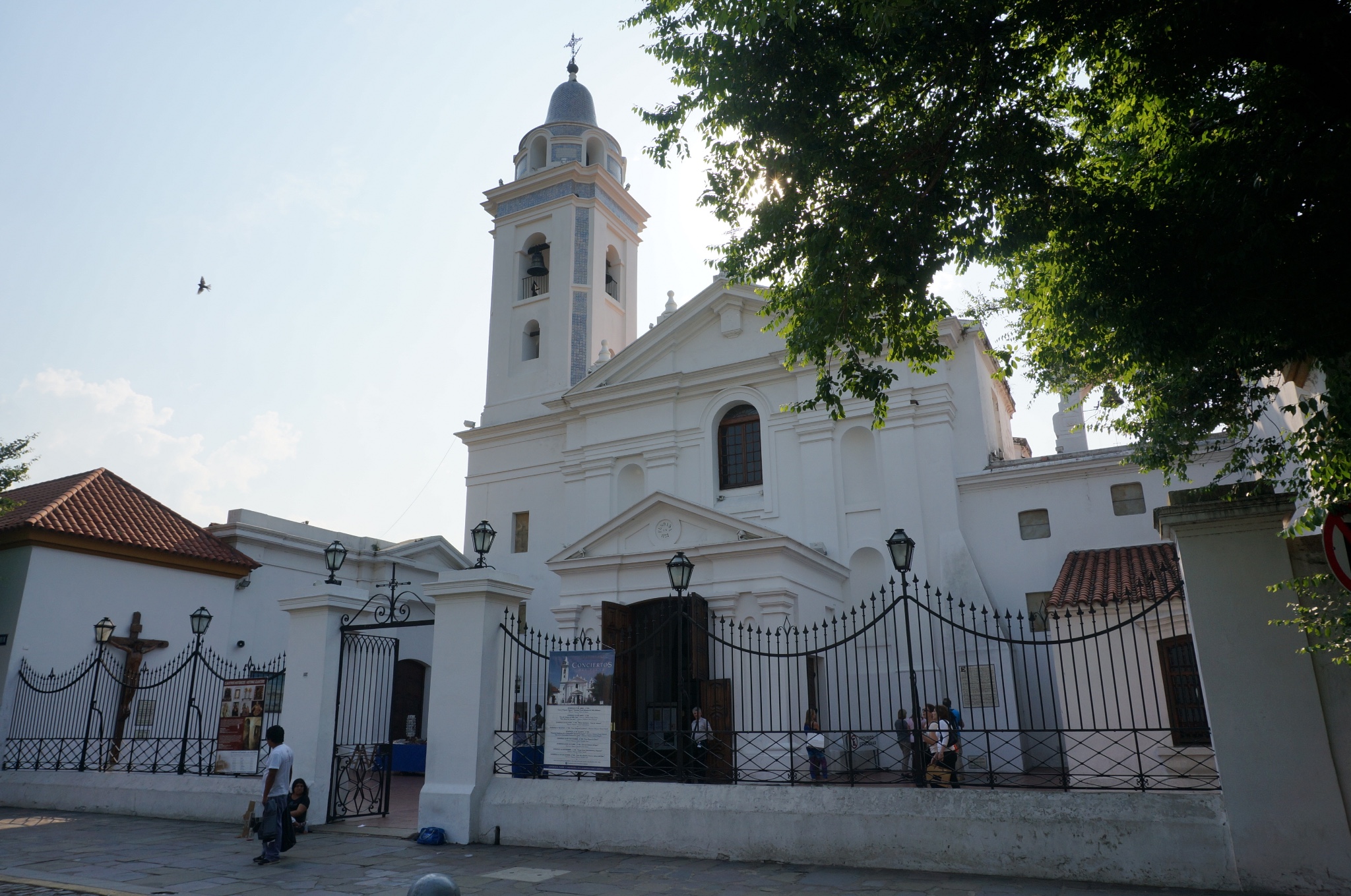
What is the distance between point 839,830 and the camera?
26.8ft

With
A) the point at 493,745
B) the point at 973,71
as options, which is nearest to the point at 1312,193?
the point at 973,71

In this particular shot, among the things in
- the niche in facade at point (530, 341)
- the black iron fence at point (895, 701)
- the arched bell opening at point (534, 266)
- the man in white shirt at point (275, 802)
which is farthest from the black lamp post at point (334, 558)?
the arched bell opening at point (534, 266)

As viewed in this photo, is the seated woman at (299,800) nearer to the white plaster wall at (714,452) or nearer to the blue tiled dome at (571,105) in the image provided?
the white plaster wall at (714,452)

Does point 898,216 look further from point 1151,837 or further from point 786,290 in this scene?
point 1151,837

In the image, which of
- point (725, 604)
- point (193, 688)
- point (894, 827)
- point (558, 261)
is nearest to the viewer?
point (894, 827)

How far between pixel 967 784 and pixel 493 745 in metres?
5.25

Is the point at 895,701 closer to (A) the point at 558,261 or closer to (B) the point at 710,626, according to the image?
(B) the point at 710,626

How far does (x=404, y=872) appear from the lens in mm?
8320

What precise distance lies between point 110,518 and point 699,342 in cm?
1374

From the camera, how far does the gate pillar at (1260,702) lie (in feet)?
21.7

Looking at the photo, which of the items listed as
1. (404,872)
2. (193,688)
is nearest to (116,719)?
(193,688)

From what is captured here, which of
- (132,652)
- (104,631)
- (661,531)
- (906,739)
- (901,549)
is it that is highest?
(661,531)

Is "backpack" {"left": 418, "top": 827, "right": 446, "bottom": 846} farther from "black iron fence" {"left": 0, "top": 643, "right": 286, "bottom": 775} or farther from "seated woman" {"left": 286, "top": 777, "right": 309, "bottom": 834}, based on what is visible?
"black iron fence" {"left": 0, "top": 643, "right": 286, "bottom": 775}

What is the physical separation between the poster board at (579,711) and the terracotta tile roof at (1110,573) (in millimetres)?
7426
